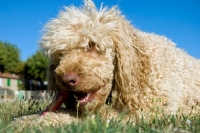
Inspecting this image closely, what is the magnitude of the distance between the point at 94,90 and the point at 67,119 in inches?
21.6

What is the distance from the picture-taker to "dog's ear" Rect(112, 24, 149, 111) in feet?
18.5

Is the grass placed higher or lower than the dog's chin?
lower

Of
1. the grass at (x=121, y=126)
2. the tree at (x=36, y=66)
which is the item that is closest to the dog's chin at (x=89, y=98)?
the grass at (x=121, y=126)

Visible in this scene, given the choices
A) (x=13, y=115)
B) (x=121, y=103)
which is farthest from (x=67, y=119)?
(x=13, y=115)

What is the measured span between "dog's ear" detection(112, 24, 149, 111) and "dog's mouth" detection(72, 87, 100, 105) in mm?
511

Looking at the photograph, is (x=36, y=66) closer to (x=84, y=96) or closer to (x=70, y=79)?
(x=84, y=96)

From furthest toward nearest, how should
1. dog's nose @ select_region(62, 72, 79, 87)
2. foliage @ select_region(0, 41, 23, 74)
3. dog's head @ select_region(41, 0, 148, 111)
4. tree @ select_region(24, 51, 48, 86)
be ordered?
tree @ select_region(24, 51, 48, 86) → foliage @ select_region(0, 41, 23, 74) → dog's head @ select_region(41, 0, 148, 111) → dog's nose @ select_region(62, 72, 79, 87)

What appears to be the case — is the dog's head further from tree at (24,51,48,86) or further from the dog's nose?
tree at (24,51,48,86)

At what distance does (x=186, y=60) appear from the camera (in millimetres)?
6719

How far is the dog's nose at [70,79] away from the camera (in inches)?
192

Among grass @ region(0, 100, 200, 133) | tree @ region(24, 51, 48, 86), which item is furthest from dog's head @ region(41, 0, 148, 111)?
tree @ region(24, 51, 48, 86)

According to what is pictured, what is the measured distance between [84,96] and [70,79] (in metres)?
0.49

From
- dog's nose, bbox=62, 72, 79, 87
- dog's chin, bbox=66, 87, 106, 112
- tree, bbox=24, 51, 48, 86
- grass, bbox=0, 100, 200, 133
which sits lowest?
grass, bbox=0, 100, 200, 133

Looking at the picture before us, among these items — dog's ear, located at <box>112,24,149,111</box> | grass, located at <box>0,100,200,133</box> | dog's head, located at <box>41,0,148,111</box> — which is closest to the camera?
grass, located at <box>0,100,200,133</box>
